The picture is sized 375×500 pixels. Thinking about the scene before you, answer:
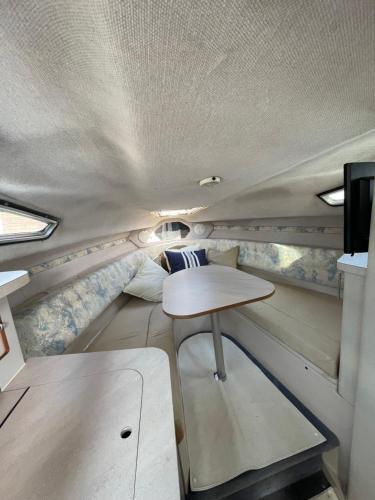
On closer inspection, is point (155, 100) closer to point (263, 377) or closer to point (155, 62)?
point (155, 62)

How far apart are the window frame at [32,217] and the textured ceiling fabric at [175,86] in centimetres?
11

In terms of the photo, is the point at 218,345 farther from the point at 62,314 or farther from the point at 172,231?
the point at 172,231

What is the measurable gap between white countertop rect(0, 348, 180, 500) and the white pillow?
4.86ft

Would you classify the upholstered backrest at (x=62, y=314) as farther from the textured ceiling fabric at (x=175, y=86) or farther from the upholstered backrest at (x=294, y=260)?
the upholstered backrest at (x=294, y=260)

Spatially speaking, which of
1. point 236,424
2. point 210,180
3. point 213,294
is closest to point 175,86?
point 210,180

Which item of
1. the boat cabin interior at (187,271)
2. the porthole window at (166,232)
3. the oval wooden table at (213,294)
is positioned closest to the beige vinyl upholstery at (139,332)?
the boat cabin interior at (187,271)

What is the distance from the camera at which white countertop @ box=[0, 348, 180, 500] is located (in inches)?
12.6

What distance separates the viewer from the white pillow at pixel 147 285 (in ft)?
6.83

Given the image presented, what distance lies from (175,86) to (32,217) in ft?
4.07

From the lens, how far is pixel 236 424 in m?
1.11

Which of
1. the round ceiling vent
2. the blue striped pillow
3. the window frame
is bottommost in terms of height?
the blue striped pillow

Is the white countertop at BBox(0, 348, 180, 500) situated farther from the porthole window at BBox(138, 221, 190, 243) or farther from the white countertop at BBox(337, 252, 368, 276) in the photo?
the porthole window at BBox(138, 221, 190, 243)

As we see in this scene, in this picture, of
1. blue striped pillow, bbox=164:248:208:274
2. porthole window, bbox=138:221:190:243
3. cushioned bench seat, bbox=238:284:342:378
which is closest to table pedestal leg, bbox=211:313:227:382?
cushioned bench seat, bbox=238:284:342:378

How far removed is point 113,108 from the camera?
18.9 inches
